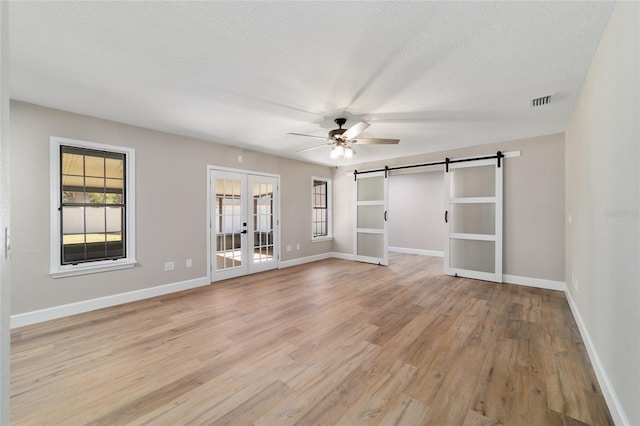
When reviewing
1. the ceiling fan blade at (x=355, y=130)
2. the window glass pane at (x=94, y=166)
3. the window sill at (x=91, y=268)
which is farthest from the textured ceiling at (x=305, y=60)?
the window sill at (x=91, y=268)

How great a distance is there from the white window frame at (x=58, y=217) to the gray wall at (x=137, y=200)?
0.18ft

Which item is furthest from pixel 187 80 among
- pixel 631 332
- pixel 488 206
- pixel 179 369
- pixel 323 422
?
pixel 488 206

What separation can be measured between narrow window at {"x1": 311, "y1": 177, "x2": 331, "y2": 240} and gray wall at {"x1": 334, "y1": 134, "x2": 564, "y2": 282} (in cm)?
362

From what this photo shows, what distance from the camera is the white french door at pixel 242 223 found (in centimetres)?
472

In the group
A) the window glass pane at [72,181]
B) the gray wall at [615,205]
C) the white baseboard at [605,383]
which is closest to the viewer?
the gray wall at [615,205]

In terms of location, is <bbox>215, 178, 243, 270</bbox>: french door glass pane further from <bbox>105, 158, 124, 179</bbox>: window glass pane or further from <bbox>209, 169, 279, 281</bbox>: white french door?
<bbox>105, 158, 124, 179</bbox>: window glass pane

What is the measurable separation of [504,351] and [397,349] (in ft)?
3.18

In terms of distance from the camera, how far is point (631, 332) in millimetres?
1380

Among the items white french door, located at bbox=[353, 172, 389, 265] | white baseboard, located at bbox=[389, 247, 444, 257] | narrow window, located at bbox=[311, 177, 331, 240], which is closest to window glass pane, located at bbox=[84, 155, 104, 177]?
narrow window, located at bbox=[311, 177, 331, 240]

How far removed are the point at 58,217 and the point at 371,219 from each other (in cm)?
546

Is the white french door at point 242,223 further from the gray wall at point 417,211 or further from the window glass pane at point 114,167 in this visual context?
the gray wall at point 417,211

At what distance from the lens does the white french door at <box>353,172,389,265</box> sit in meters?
6.04

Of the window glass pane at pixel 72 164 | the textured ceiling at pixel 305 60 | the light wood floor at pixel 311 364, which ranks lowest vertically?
the light wood floor at pixel 311 364

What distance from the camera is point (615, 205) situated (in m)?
1.63
